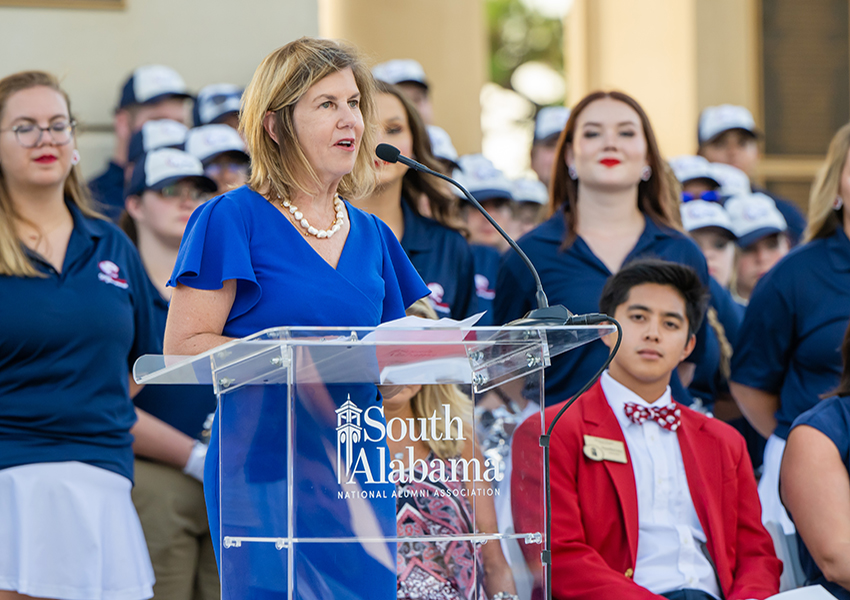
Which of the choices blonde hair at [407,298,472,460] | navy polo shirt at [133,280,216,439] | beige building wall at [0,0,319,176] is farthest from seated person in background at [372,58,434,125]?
blonde hair at [407,298,472,460]

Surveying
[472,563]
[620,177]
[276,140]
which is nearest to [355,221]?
[276,140]

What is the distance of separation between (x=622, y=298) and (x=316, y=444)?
6.80ft

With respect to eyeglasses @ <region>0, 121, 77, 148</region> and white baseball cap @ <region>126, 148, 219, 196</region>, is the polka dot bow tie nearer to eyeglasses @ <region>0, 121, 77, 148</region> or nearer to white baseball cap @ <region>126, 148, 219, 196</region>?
eyeglasses @ <region>0, 121, 77, 148</region>

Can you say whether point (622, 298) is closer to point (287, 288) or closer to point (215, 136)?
point (287, 288)

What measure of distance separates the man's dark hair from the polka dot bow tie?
40 centimetres

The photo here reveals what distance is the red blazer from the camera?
343 cm

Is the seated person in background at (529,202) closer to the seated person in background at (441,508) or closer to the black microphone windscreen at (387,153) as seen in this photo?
the black microphone windscreen at (387,153)

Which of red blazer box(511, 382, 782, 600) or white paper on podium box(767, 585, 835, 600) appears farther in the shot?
red blazer box(511, 382, 782, 600)

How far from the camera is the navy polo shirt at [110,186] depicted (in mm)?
5676

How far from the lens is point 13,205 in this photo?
3.99 metres

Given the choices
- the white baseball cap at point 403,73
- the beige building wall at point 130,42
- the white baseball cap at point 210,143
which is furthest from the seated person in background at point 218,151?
the white baseball cap at point 403,73

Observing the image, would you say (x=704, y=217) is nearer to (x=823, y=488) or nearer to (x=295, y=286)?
(x=823, y=488)

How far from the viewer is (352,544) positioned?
217 centimetres

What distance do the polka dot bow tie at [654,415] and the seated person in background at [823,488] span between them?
1.24 ft
